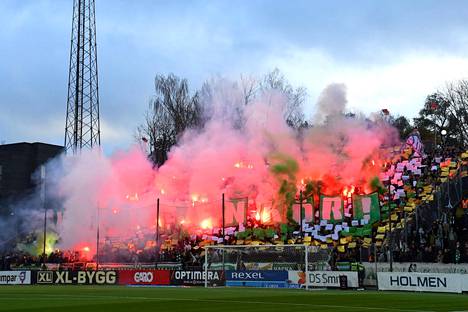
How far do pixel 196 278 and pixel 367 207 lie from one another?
40.6 ft

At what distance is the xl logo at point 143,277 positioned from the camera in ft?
120

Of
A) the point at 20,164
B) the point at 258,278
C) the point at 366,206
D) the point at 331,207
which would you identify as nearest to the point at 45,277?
the point at 258,278

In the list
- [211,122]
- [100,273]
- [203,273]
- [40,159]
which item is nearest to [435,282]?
[203,273]

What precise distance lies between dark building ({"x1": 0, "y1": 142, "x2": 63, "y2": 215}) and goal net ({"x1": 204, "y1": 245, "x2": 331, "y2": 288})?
35485mm

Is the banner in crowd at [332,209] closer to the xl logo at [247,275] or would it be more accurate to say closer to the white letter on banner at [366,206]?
the white letter on banner at [366,206]

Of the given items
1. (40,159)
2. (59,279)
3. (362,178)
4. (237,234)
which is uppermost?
(40,159)

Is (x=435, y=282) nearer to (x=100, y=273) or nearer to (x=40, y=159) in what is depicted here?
(x=100, y=273)

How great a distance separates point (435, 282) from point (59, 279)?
22.3m

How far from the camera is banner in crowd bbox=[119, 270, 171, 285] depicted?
36.0 metres

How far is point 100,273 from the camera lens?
37750mm

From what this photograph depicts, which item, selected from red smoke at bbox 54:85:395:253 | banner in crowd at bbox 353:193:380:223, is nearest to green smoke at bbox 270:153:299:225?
red smoke at bbox 54:85:395:253

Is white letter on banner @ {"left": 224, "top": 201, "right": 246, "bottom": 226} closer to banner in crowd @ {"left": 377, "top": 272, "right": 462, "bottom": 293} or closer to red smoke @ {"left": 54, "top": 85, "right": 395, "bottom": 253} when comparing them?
red smoke @ {"left": 54, "top": 85, "right": 395, "bottom": 253}

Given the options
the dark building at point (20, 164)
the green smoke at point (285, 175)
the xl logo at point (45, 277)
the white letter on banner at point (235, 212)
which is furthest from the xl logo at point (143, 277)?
the dark building at point (20, 164)

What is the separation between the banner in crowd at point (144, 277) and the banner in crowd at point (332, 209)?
1173 centimetres
